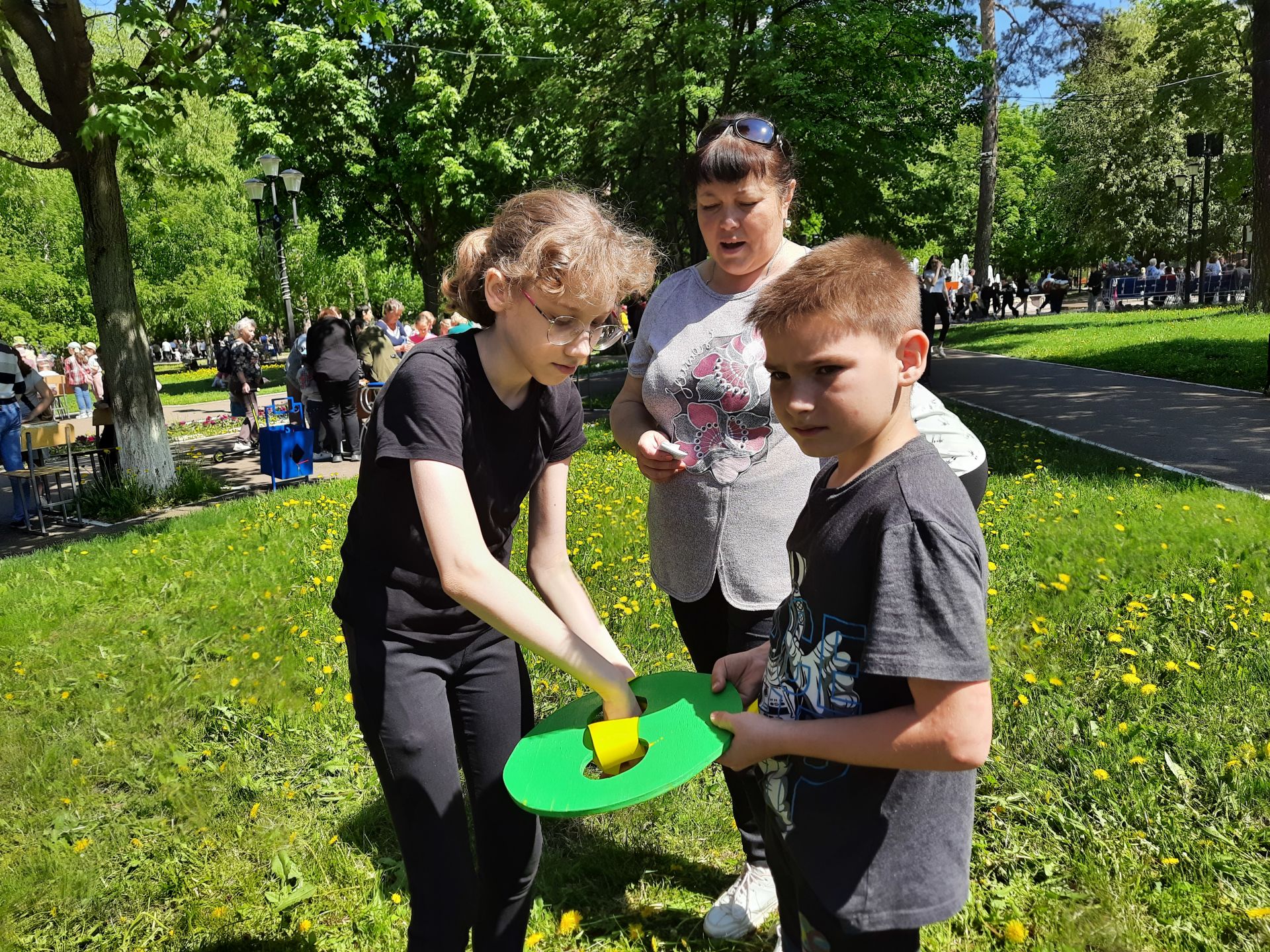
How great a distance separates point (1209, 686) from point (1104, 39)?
29039 millimetres

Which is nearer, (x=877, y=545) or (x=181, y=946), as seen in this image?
(x=877, y=545)

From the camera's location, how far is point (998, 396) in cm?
1394

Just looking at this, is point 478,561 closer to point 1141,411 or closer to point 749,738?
point 749,738

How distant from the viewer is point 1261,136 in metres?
18.8

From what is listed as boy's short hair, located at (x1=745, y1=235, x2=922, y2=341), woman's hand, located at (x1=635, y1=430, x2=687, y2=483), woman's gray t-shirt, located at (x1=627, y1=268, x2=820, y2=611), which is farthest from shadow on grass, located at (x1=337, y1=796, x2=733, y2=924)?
boy's short hair, located at (x1=745, y1=235, x2=922, y2=341)

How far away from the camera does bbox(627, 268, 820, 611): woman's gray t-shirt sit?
2578 mm

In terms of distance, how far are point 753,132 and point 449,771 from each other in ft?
6.06

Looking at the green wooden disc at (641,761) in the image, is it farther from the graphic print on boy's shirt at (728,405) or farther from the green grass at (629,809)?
the graphic print on boy's shirt at (728,405)

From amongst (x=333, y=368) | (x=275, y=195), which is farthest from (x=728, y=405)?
(x=275, y=195)

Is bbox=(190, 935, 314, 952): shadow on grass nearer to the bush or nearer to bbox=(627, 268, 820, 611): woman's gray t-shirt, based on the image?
bbox=(627, 268, 820, 611): woman's gray t-shirt

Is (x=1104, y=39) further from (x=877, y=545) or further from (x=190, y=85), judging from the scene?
(x=877, y=545)

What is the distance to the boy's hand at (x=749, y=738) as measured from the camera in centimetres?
159

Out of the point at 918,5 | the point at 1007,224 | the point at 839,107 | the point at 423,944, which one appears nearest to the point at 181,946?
the point at 423,944

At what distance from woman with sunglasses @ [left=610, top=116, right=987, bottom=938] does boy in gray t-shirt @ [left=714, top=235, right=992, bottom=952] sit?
88 cm
